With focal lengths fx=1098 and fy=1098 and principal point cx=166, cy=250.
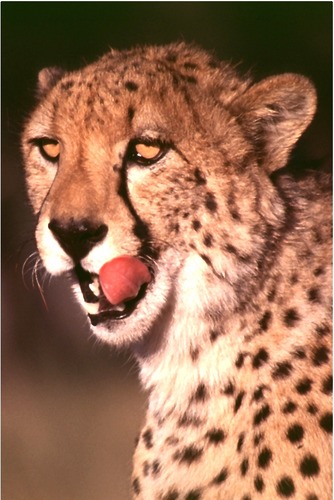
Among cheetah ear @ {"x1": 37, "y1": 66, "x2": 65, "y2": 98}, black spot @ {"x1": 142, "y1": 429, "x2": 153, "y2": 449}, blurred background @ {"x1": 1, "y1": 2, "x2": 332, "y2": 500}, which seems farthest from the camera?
blurred background @ {"x1": 1, "y1": 2, "x2": 332, "y2": 500}

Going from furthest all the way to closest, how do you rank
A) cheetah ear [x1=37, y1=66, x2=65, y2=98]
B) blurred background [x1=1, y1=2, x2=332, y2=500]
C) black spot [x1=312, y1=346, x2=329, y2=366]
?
blurred background [x1=1, y1=2, x2=332, y2=500] < cheetah ear [x1=37, y1=66, x2=65, y2=98] < black spot [x1=312, y1=346, x2=329, y2=366]

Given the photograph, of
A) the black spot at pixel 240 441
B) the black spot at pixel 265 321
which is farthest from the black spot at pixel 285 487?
the black spot at pixel 265 321

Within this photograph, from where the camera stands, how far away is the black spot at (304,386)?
234 centimetres

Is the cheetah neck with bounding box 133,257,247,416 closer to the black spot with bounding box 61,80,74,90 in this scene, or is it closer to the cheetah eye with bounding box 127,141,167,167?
the cheetah eye with bounding box 127,141,167,167

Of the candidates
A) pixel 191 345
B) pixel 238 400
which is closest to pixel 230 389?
pixel 238 400

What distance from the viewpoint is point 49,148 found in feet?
8.43

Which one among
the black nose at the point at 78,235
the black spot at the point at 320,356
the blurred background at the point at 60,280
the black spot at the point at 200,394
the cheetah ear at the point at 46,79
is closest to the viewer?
the black nose at the point at 78,235

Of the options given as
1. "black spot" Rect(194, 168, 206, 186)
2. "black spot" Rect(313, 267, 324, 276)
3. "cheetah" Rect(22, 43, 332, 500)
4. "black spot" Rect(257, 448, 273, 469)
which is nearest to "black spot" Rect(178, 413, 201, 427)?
"cheetah" Rect(22, 43, 332, 500)

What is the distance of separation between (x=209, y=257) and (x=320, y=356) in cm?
32

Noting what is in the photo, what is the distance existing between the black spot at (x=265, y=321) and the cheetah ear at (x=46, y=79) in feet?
2.65

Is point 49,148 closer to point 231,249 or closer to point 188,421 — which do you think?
point 231,249

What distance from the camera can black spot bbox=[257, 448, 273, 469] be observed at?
2.30 m

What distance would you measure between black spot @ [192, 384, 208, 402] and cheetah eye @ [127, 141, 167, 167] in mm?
519

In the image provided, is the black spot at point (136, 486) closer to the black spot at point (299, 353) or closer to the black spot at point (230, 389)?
the black spot at point (230, 389)
